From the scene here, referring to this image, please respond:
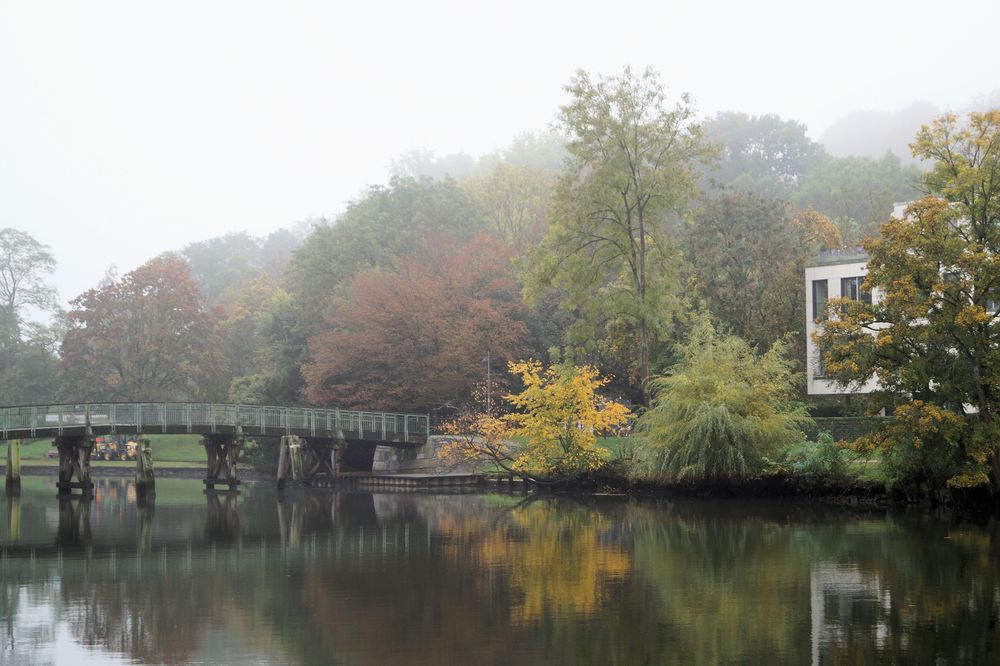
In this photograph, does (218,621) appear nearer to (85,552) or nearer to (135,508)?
(85,552)

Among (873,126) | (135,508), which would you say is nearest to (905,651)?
(135,508)

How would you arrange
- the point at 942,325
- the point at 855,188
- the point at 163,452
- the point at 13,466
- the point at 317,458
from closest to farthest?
the point at 942,325
the point at 13,466
the point at 317,458
the point at 163,452
the point at 855,188

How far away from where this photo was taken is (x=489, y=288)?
62531 millimetres

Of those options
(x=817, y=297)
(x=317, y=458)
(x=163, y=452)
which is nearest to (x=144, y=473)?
(x=317, y=458)

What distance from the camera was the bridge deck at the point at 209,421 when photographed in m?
50.8

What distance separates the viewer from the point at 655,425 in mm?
42312

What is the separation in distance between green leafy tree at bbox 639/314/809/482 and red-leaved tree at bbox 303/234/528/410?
17801 millimetres

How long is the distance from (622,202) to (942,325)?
18405 millimetres

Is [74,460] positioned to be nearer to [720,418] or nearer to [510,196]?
[720,418]

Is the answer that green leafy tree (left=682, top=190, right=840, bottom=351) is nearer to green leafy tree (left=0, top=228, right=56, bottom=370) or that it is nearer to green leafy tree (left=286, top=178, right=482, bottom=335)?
green leafy tree (left=286, top=178, right=482, bottom=335)

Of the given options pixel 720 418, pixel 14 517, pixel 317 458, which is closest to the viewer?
pixel 720 418

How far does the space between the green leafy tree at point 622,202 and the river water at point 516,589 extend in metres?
14.1

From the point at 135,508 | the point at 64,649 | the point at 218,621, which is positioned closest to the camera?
the point at 64,649

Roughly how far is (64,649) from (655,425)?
2836 centimetres
